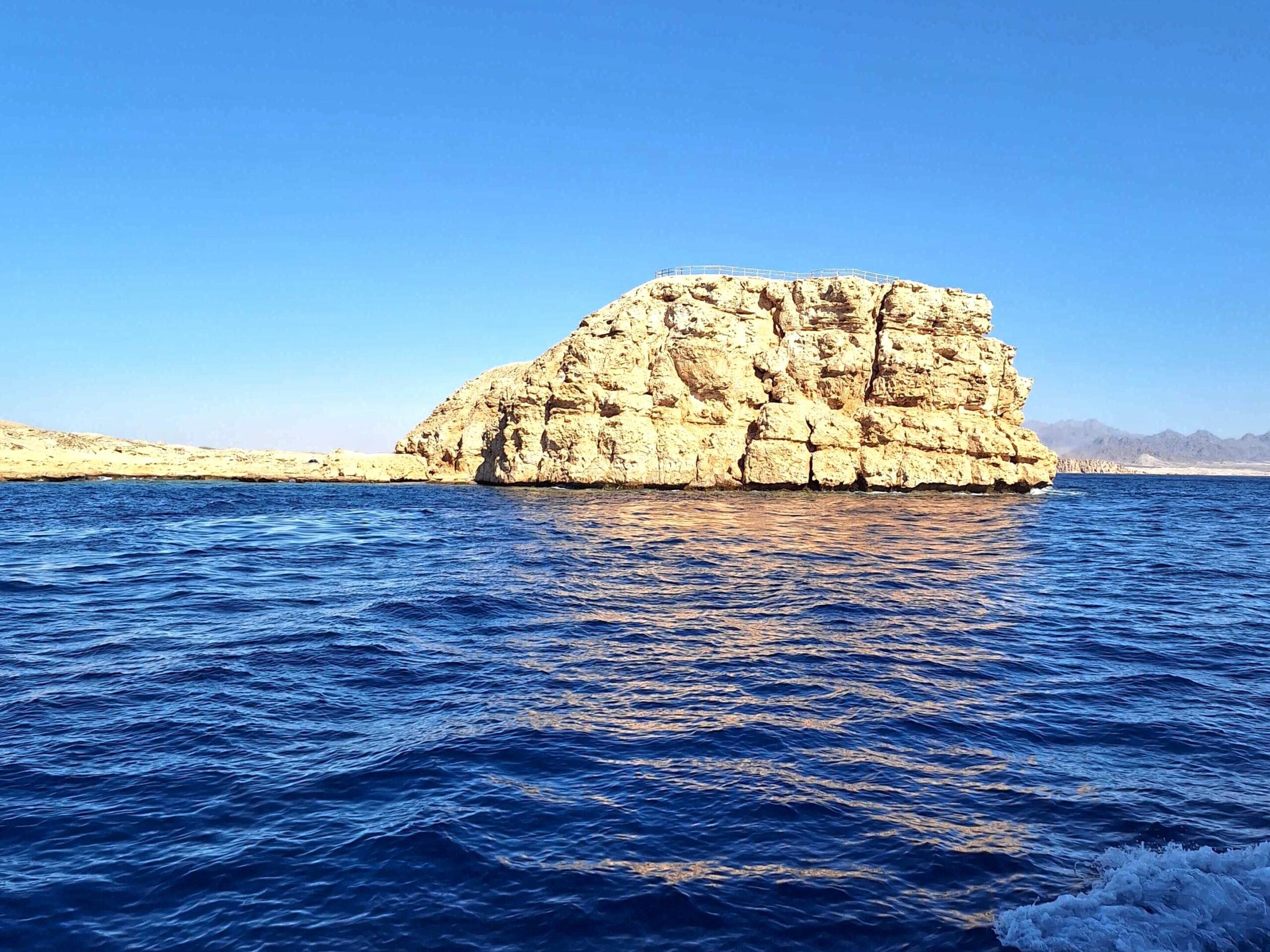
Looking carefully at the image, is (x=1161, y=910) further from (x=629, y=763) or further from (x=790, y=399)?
(x=790, y=399)

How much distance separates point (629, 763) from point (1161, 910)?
17.6ft

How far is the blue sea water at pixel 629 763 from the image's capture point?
252 inches

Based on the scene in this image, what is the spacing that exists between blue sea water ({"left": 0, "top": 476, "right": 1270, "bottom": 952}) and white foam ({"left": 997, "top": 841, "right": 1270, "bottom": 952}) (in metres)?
0.03

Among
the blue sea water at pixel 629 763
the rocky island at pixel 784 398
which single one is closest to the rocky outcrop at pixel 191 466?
the rocky island at pixel 784 398

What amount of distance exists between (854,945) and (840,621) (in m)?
11.1

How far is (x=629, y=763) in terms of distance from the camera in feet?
30.8

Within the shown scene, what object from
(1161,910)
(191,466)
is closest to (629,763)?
(1161,910)

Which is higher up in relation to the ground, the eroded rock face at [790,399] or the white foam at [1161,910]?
the eroded rock face at [790,399]

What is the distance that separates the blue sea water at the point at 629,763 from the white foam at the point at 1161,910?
29 millimetres

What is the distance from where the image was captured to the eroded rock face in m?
65.7

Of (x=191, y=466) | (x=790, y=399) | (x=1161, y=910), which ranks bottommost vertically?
(x=1161, y=910)

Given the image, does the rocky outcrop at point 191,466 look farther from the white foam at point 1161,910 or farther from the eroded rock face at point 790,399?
the white foam at point 1161,910

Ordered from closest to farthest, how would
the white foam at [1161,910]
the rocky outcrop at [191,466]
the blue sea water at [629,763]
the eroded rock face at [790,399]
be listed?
the white foam at [1161,910] → the blue sea water at [629,763] → the eroded rock face at [790,399] → the rocky outcrop at [191,466]

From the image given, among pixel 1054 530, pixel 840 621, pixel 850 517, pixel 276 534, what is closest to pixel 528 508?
pixel 276 534
